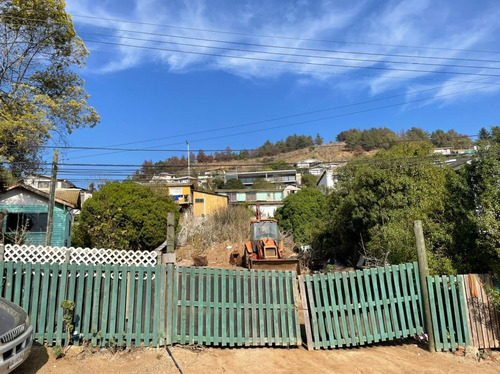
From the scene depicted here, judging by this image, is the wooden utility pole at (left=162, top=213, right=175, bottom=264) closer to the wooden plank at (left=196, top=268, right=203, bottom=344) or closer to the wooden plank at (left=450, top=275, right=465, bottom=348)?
the wooden plank at (left=196, top=268, right=203, bottom=344)

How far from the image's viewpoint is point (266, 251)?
13.9 meters

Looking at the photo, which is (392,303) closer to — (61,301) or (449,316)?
(449,316)

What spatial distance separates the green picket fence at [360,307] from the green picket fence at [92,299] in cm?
270

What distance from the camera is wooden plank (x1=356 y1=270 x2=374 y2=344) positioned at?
18.7 ft

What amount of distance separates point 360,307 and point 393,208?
6757 mm

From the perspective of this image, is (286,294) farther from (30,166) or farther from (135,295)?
(30,166)

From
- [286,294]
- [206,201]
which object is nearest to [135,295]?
[286,294]

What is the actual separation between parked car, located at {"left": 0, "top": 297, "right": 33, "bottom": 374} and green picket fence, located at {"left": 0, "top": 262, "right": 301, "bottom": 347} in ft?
2.95

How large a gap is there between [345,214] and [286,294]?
10419mm

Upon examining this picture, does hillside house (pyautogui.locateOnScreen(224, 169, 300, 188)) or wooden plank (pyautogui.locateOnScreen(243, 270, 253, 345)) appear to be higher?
hillside house (pyautogui.locateOnScreen(224, 169, 300, 188))

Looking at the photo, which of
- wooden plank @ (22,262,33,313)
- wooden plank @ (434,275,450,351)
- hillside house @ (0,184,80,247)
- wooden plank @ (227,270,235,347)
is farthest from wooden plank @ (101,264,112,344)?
hillside house @ (0,184,80,247)

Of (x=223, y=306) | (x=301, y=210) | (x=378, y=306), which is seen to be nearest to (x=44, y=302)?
(x=223, y=306)

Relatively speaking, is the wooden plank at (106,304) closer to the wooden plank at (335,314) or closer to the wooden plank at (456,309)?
the wooden plank at (335,314)

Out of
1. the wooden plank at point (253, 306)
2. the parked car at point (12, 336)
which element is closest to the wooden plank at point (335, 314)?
the wooden plank at point (253, 306)
